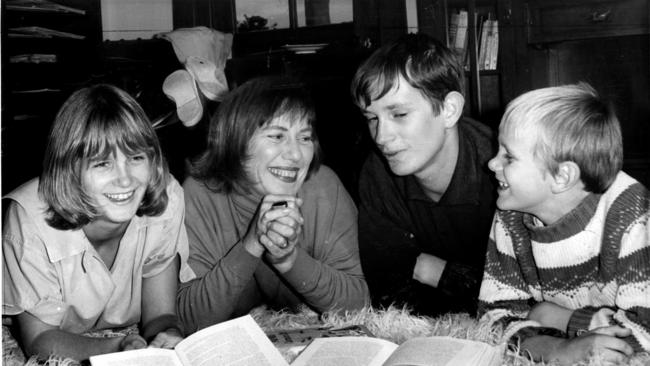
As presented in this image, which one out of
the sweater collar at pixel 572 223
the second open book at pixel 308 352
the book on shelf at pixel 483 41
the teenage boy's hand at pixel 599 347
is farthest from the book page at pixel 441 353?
the book on shelf at pixel 483 41

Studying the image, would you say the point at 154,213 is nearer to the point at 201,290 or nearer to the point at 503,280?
the point at 201,290

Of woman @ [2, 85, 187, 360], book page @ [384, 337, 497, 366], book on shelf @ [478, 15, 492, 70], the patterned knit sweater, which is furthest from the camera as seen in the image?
book on shelf @ [478, 15, 492, 70]

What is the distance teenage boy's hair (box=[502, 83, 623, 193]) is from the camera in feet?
3.05

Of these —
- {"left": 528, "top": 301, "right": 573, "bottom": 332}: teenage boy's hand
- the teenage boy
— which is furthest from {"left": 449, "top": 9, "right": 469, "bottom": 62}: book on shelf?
{"left": 528, "top": 301, "right": 573, "bottom": 332}: teenage boy's hand

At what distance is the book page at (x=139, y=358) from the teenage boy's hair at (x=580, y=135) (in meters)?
0.57

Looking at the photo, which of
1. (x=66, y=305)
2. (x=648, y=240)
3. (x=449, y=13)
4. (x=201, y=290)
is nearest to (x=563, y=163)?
(x=648, y=240)

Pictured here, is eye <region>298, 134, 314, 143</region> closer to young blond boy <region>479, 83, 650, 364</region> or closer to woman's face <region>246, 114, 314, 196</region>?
woman's face <region>246, 114, 314, 196</region>

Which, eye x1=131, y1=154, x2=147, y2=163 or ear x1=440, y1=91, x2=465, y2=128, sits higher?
ear x1=440, y1=91, x2=465, y2=128

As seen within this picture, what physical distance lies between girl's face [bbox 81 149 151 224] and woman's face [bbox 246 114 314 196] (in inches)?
8.5

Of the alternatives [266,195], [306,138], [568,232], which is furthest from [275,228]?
[568,232]

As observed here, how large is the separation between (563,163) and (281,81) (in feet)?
1.73

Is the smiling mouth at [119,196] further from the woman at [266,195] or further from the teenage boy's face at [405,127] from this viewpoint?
the teenage boy's face at [405,127]

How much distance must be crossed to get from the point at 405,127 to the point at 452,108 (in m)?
0.10

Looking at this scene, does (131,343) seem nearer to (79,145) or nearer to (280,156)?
(79,145)
